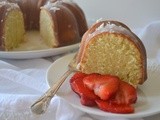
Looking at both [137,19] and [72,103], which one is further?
[137,19]

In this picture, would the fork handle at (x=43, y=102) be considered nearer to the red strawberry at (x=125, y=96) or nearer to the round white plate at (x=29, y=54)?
the red strawberry at (x=125, y=96)

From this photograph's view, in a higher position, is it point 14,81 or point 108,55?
point 108,55

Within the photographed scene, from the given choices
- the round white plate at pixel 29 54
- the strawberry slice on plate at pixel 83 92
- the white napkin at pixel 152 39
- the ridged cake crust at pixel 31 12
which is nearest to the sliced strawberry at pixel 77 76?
the strawberry slice on plate at pixel 83 92

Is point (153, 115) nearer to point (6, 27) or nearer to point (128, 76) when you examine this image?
point (128, 76)

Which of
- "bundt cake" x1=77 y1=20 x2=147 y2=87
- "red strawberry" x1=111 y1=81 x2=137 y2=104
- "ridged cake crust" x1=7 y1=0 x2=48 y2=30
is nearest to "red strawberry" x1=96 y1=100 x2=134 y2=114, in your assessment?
"red strawberry" x1=111 y1=81 x2=137 y2=104

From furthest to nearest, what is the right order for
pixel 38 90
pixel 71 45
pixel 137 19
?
pixel 137 19 < pixel 71 45 < pixel 38 90

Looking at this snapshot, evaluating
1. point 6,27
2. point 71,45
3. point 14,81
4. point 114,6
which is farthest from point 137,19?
point 14,81
